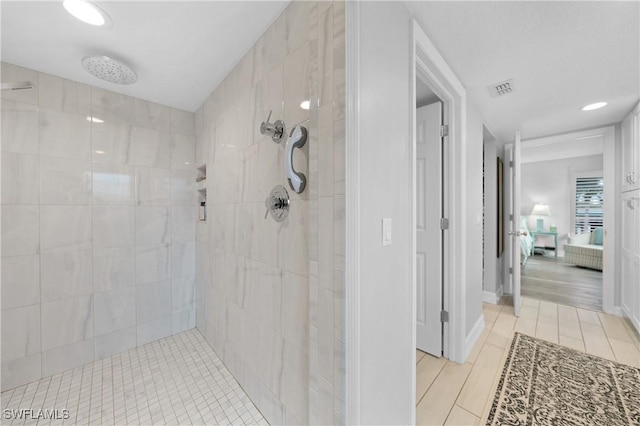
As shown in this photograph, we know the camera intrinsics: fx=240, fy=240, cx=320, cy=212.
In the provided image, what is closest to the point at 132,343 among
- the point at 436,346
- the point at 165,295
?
the point at 165,295

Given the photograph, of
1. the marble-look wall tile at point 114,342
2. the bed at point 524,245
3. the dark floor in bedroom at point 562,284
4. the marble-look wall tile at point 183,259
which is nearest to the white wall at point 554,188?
the bed at point 524,245

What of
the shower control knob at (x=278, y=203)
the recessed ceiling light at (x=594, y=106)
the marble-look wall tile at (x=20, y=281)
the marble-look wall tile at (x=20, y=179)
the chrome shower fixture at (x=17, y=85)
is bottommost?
the marble-look wall tile at (x=20, y=281)

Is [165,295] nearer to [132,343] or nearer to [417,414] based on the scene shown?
[132,343]

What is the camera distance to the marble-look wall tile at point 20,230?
166 centimetres

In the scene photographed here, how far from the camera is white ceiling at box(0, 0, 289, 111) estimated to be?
1.25m

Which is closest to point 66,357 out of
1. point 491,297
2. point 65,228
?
point 65,228

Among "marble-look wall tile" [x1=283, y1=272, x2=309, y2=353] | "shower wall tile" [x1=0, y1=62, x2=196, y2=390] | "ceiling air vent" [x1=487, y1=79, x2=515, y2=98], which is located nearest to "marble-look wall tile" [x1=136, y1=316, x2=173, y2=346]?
"shower wall tile" [x1=0, y1=62, x2=196, y2=390]

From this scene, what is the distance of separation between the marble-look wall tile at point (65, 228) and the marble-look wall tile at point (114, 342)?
783mm

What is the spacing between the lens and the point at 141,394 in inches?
63.8

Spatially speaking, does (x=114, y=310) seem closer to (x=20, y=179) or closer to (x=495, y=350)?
(x=20, y=179)

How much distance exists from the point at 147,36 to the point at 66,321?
217cm

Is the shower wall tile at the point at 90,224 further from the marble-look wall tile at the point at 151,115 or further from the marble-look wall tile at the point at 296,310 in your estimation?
Answer: the marble-look wall tile at the point at 296,310

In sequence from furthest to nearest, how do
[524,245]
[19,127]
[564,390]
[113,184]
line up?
[524,245] → [113,184] → [19,127] → [564,390]

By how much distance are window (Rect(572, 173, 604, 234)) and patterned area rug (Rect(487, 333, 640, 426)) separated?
213 inches
